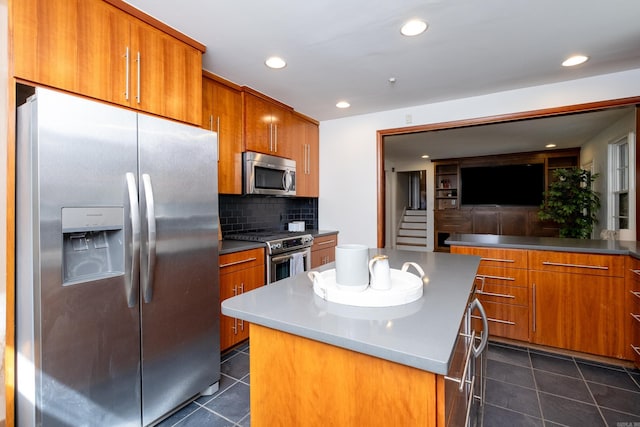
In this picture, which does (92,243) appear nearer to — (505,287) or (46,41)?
(46,41)

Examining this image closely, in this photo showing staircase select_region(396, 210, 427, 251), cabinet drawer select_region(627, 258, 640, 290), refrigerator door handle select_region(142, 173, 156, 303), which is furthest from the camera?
staircase select_region(396, 210, 427, 251)

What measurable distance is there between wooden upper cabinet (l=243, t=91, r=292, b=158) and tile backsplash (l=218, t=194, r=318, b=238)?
601 millimetres

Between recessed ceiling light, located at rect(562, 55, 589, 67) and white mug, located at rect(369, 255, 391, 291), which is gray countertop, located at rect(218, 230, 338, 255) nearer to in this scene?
white mug, located at rect(369, 255, 391, 291)

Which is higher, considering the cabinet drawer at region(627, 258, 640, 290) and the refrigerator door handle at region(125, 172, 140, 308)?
the refrigerator door handle at region(125, 172, 140, 308)

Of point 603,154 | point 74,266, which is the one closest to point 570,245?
point 603,154

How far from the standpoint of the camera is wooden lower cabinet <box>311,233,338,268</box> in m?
3.50

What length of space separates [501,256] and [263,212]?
2.51 m

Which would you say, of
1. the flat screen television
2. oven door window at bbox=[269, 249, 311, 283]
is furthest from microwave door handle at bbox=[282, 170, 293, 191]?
the flat screen television

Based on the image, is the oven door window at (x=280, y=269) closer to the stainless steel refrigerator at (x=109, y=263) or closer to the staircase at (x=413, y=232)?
the stainless steel refrigerator at (x=109, y=263)

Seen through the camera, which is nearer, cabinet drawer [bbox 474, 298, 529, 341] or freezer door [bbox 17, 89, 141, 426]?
freezer door [bbox 17, 89, 141, 426]

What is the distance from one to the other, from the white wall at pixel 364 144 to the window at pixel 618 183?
170 cm

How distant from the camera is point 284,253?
2.96 metres

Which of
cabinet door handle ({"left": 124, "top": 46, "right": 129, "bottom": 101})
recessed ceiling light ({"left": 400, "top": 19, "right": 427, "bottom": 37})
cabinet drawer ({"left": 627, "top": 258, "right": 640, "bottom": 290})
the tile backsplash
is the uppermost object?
recessed ceiling light ({"left": 400, "top": 19, "right": 427, "bottom": 37})

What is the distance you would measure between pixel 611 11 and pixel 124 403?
3438 millimetres
